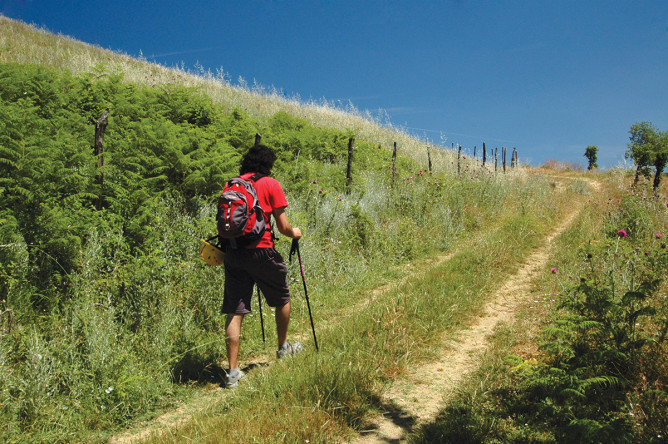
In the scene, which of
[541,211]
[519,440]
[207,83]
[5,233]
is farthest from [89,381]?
[207,83]

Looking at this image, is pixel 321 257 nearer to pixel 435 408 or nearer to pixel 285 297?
pixel 285 297

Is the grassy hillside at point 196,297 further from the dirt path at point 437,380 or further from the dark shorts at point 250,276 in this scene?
the dark shorts at point 250,276

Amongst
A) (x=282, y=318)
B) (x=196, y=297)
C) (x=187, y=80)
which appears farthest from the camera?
(x=187, y=80)

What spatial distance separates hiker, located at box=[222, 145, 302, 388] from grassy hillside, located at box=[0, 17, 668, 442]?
36 cm

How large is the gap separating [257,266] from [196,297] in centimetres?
170

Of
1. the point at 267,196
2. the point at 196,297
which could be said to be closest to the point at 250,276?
the point at 267,196

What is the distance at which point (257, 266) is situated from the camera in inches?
156

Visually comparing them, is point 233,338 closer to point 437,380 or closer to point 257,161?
point 257,161

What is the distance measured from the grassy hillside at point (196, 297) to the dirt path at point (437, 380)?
0.15 m

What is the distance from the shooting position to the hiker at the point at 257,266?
3.93 meters

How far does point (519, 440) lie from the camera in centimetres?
298

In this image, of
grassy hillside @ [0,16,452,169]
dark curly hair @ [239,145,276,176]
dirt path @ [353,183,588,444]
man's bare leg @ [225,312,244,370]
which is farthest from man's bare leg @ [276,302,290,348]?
grassy hillside @ [0,16,452,169]

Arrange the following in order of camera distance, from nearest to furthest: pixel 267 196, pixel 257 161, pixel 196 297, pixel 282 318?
pixel 267 196
pixel 257 161
pixel 282 318
pixel 196 297

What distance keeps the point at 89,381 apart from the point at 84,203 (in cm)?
306
